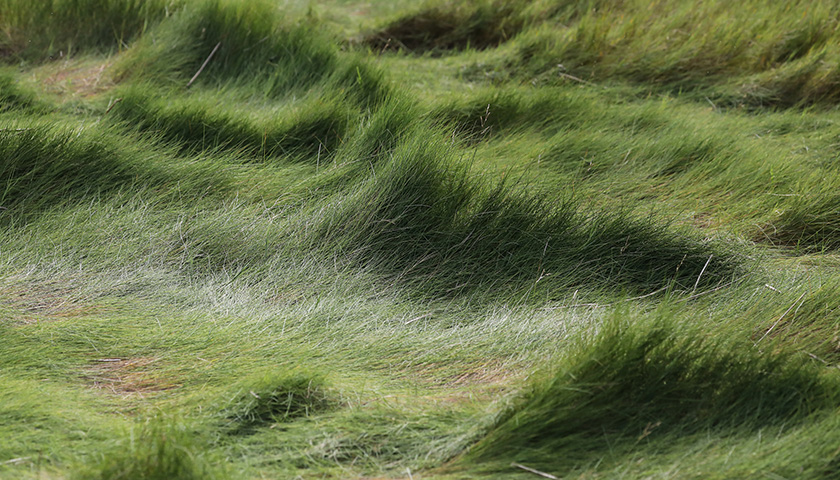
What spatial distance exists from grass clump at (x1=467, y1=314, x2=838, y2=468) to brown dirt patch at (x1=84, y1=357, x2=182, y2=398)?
865mm

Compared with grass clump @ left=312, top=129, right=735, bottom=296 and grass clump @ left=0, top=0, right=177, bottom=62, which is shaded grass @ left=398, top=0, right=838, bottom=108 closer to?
grass clump @ left=0, top=0, right=177, bottom=62

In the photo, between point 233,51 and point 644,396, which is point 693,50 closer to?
point 233,51

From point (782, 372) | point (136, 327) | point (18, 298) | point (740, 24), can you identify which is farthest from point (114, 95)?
point (740, 24)

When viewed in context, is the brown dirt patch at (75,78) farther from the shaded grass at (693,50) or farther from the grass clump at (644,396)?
the grass clump at (644,396)

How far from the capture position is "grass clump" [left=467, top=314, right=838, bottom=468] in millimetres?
1704

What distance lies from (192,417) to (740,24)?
389 centimetres

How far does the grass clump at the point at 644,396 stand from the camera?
1704 millimetres

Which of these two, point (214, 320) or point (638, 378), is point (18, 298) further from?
point (638, 378)

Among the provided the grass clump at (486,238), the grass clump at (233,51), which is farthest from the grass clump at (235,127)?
the grass clump at (486,238)

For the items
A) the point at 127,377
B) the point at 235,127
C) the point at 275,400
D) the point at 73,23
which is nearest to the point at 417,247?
the point at 275,400

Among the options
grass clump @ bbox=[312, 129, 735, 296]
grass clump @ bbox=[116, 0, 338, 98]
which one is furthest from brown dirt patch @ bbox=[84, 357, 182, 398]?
grass clump @ bbox=[116, 0, 338, 98]

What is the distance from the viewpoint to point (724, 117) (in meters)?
3.73

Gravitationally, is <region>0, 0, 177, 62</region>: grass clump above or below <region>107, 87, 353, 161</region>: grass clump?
above

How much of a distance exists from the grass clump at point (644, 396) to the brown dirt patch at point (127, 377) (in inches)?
34.1
